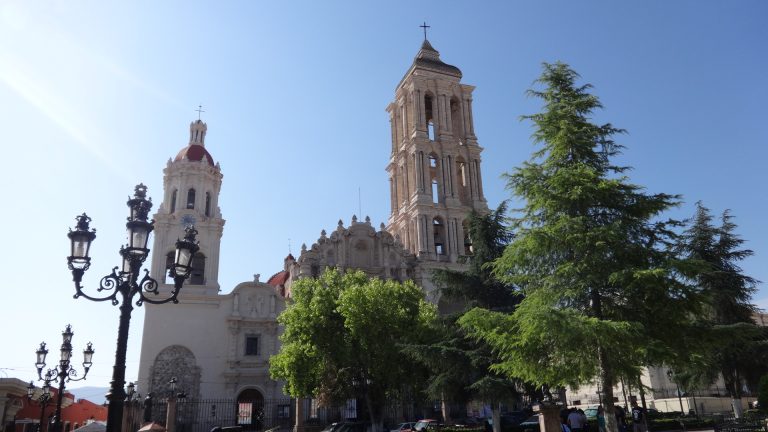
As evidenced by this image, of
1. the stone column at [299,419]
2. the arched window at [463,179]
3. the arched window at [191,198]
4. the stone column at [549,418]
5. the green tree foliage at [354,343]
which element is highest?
the arched window at [463,179]

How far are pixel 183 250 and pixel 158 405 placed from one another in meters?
29.7

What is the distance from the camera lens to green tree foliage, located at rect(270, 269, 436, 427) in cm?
2631

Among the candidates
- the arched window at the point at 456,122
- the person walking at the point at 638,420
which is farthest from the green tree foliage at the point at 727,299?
the arched window at the point at 456,122

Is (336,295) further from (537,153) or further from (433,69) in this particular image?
(433,69)

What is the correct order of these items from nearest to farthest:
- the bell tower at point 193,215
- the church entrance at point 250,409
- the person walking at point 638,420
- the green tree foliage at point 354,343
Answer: the person walking at point 638,420
the green tree foliage at point 354,343
the church entrance at point 250,409
the bell tower at point 193,215

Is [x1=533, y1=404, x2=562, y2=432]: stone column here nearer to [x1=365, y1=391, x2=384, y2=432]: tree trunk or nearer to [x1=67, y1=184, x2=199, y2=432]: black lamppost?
[x1=67, y1=184, x2=199, y2=432]: black lamppost

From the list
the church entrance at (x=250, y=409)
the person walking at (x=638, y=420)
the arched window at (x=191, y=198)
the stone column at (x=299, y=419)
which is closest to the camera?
the person walking at (x=638, y=420)

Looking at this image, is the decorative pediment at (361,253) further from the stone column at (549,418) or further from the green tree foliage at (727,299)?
the stone column at (549,418)

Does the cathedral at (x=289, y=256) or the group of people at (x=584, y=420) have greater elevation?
the cathedral at (x=289, y=256)

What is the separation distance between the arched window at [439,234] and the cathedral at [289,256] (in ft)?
0.28

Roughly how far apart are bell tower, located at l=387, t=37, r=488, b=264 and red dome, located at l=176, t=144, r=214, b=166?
657 inches

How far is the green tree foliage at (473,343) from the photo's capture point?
21995 millimetres

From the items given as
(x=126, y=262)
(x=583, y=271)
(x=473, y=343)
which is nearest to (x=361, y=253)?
(x=473, y=343)

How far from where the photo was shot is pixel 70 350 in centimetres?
1738
